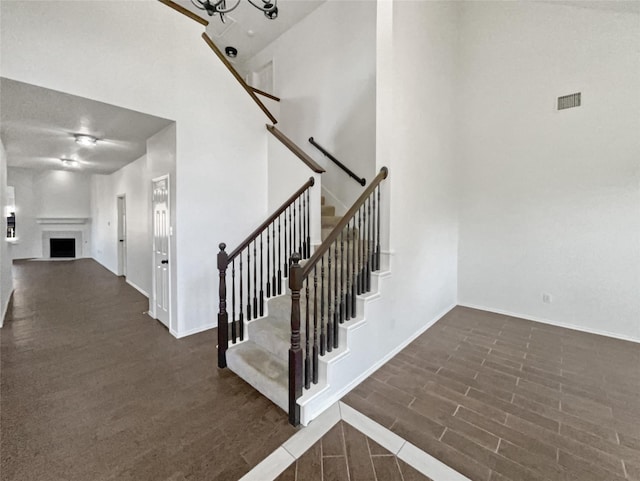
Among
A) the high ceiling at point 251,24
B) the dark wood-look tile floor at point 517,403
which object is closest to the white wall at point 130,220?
the high ceiling at point 251,24

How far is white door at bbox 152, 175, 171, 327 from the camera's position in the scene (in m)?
3.52

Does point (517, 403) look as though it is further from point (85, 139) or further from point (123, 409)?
point (85, 139)

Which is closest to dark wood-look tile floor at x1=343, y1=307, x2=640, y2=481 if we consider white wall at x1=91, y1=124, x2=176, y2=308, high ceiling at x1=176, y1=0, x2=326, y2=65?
white wall at x1=91, y1=124, x2=176, y2=308

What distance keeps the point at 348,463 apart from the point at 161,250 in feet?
11.5

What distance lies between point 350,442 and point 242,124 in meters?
4.01

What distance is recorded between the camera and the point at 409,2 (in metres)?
2.97

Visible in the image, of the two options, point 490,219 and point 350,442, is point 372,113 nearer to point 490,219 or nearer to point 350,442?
point 490,219

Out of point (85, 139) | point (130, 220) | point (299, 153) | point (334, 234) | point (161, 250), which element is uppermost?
point (85, 139)

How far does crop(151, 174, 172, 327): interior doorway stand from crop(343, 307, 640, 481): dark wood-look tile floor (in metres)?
2.86

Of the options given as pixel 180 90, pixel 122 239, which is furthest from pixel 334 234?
pixel 122 239

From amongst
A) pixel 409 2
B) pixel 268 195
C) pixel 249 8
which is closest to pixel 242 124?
pixel 268 195

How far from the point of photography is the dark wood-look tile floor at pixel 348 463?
4.93 feet

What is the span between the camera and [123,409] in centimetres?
205

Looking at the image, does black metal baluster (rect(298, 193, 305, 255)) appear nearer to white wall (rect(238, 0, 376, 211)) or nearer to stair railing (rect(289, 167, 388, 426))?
white wall (rect(238, 0, 376, 211))
